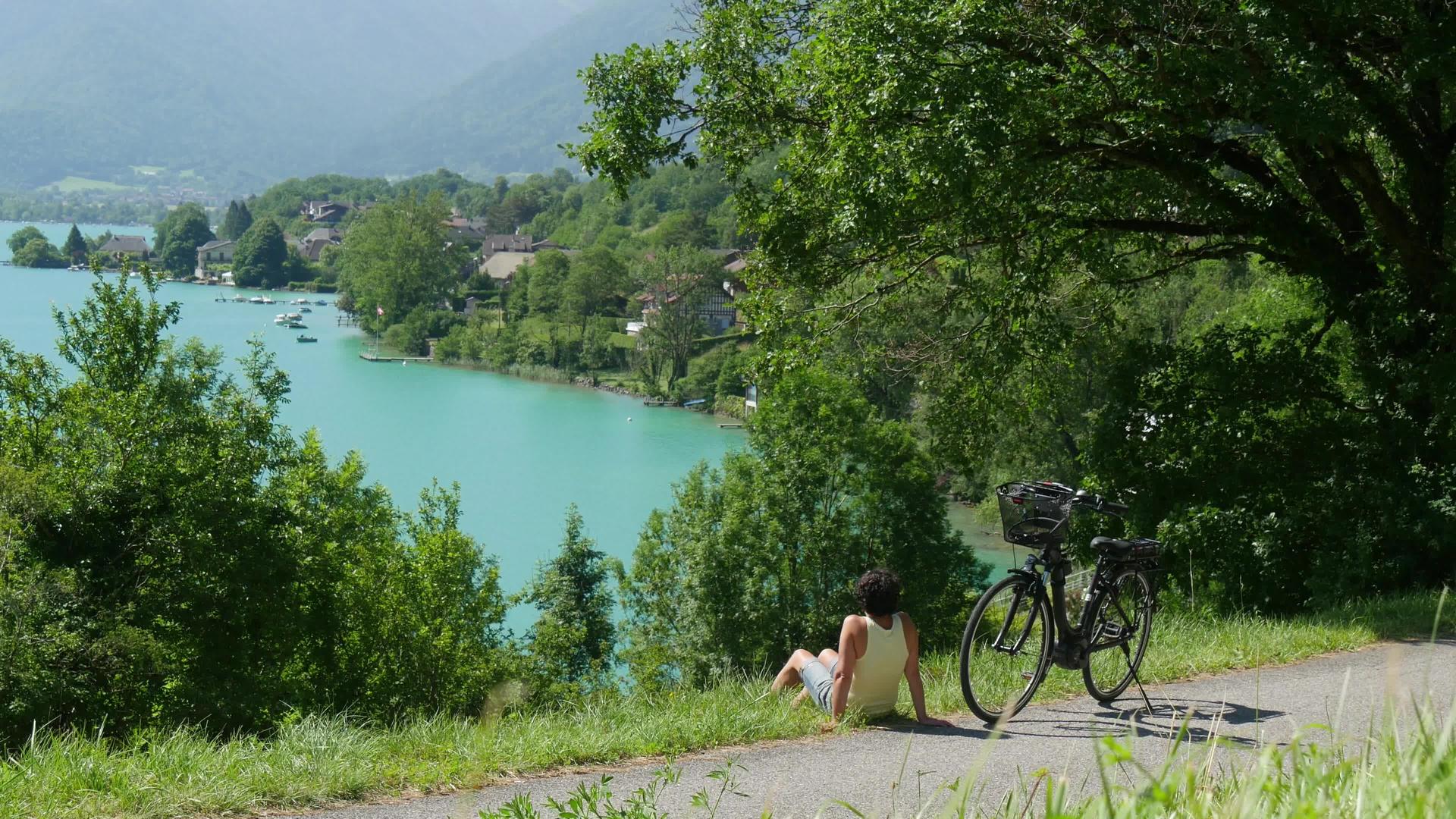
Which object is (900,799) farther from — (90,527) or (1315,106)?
(90,527)

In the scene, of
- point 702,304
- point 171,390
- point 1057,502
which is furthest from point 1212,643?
point 702,304

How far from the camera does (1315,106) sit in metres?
7.84

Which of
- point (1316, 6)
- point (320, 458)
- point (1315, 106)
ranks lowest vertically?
point (320, 458)

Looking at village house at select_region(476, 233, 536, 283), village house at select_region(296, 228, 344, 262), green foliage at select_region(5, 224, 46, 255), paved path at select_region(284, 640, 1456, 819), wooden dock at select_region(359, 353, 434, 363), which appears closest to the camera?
paved path at select_region(284, 640, 1456, 819)

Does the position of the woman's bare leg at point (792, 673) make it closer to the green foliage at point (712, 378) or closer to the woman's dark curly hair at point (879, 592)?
the woman's dark curly hair at point (879, 592)

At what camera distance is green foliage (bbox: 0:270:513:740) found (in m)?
11.2

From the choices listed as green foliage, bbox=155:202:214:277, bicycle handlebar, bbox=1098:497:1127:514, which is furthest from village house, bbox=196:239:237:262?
bicycle handlebar, bbox=1098:497:1127:514

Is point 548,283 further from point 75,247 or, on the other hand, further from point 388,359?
point 75,247

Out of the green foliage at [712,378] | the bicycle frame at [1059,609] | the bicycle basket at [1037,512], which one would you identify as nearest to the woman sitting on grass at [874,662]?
the bicycle frame at [1059,609]

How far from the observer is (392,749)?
476 cm

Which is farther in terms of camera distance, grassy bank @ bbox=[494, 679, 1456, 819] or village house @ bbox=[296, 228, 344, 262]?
village house @ bbox=[296, 228, 344, 262]

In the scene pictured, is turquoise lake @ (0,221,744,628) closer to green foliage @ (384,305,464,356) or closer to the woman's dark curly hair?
green foliage @ (384,305,464,356)

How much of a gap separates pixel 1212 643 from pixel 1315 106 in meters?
3.48

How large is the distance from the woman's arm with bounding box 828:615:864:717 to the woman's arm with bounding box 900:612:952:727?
0.22 metres
